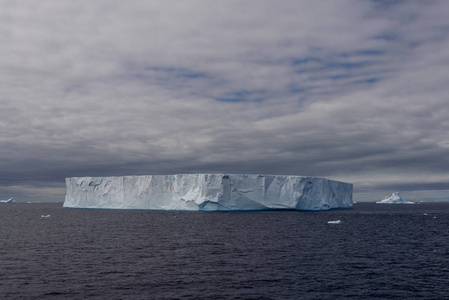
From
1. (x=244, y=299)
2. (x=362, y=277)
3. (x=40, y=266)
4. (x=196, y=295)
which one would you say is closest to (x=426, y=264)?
(x=362, y=277)

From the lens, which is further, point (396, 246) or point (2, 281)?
point (396, 246)

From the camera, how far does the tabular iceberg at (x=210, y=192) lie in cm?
5109

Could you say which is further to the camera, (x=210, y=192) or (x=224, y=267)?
(x=210, y=192)

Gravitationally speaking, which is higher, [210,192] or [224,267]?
[210,192]

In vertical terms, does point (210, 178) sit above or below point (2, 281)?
above

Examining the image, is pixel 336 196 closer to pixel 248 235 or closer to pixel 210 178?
pixel 210 178

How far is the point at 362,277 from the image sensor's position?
47.6ft

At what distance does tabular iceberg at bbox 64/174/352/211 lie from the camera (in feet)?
168

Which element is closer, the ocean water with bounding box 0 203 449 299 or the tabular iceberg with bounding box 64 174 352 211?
the ocean water with bounding box 0 203 449 299

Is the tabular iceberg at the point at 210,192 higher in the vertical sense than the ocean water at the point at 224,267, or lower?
higher

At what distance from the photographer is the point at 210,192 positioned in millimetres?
50625

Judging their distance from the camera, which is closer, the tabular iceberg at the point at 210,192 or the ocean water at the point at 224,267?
the ocean water at the point at 224,267

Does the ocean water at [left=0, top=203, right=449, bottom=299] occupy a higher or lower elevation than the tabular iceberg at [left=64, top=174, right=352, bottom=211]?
lower

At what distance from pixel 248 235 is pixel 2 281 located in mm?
16716
